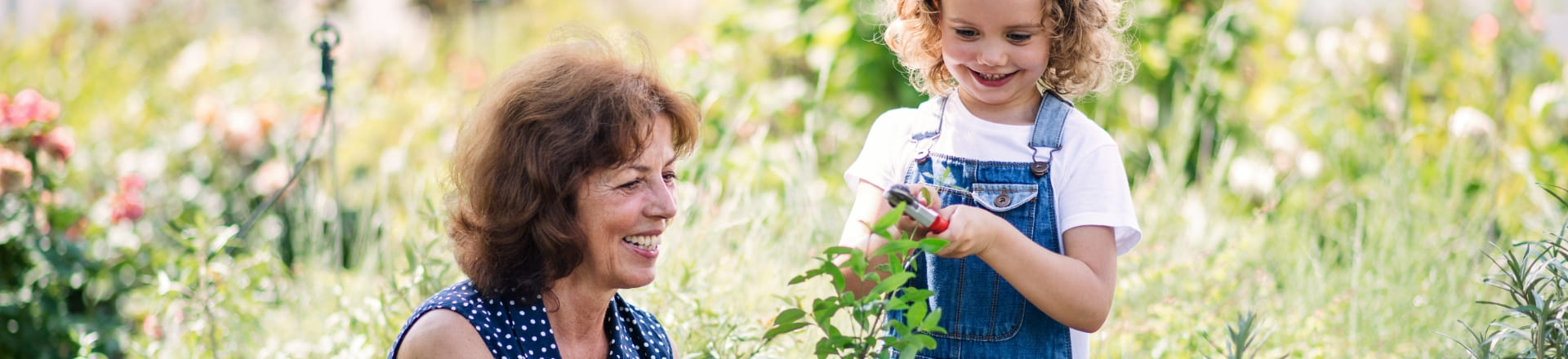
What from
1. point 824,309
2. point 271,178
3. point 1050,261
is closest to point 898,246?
point 824,309

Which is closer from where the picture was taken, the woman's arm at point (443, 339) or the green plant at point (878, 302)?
the green plant at point (878, 302)

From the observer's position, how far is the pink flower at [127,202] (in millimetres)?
3896

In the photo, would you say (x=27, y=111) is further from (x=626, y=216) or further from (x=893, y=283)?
(x=893, y=283)

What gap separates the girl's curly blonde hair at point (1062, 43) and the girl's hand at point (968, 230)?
39cm

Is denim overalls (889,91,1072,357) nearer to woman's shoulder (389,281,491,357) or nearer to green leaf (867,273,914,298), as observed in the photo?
green leaf (867,273,914,298)

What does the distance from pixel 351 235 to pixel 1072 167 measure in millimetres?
3558

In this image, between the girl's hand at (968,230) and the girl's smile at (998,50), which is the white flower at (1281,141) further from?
the girl's hand at (968,230)

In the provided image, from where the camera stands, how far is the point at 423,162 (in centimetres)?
506

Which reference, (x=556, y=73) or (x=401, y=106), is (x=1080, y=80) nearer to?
(x=556, y=73)

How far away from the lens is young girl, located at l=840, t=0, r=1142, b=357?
1833mm

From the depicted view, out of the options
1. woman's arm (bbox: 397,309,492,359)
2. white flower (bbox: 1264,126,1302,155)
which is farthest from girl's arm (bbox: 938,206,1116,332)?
white flower (bbox: 1264,126,1302,155)

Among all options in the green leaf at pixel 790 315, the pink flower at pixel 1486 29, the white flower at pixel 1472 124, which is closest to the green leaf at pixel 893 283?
the green leaf at pixel 790 315

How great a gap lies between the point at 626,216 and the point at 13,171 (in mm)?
2593

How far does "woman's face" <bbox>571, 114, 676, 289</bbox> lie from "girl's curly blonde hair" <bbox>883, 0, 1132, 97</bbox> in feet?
1.53
